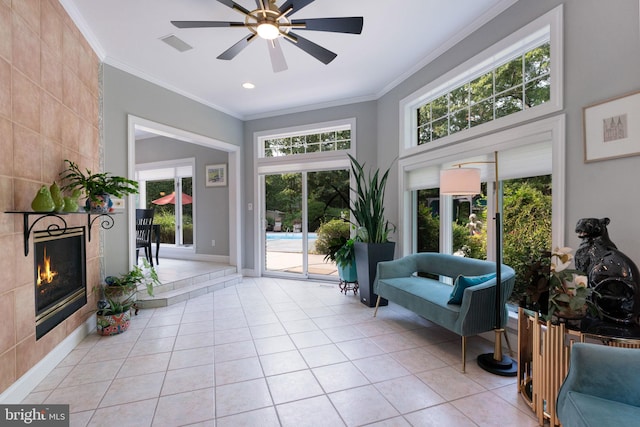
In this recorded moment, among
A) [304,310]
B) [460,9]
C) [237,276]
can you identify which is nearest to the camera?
[460,9]

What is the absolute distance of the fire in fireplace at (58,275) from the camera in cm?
223

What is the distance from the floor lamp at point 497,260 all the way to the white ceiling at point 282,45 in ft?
4.76

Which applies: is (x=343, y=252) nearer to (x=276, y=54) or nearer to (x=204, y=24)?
(x=276, y=54)

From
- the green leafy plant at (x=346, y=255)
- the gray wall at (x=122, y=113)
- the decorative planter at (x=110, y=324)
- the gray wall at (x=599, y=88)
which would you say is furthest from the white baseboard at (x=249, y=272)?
the gray wall at (x=599, y=88)

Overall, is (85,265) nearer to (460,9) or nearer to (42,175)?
(42,175)

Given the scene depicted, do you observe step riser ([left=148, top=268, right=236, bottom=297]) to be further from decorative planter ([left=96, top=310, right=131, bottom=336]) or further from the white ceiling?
the white ceiling

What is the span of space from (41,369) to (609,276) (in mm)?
3687

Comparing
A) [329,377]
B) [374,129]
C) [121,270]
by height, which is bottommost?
[329,377]

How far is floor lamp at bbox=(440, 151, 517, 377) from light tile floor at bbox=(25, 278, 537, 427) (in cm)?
9

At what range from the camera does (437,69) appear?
333 cm

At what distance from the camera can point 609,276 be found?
1584 millimetres

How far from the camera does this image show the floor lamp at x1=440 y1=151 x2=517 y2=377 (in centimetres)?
222

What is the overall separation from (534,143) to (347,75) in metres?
2.36

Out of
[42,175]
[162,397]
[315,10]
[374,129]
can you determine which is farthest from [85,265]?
[374,129]
